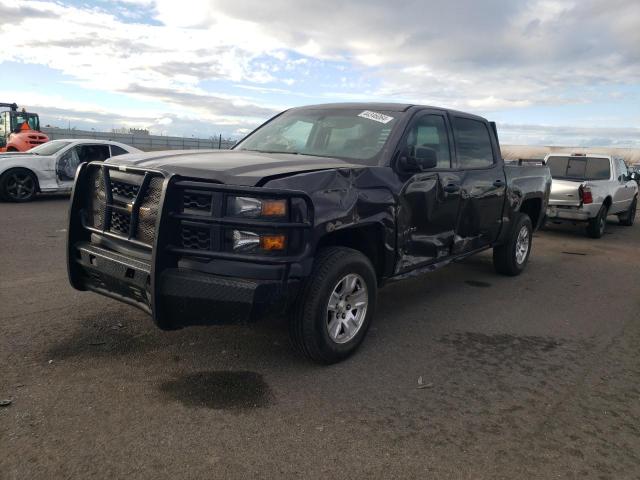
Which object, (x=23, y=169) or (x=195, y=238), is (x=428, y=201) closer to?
(x=195, y=238)

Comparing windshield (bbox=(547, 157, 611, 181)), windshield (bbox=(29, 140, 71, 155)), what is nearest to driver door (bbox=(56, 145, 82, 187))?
windshield (bbox=(29, 140, 71, 155))

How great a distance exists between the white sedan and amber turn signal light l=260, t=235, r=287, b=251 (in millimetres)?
9248

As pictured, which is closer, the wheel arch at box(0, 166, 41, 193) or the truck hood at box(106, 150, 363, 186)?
the truck hood at box(106, 150, 363, 186)

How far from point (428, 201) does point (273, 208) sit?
6.06 ft

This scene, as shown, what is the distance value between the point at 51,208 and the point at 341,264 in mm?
9538

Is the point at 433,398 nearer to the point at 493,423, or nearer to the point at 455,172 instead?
the point at 493,423

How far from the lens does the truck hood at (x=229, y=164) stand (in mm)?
3318

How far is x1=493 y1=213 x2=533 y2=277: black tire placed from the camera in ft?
21.9

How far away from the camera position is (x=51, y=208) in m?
11.1

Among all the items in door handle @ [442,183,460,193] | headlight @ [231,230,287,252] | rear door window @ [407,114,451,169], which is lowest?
headlight @ [231,230,287,252]

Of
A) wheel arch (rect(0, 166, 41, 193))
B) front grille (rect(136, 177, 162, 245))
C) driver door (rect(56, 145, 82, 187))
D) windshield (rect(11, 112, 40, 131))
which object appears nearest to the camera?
front grille (rect(136, 177, 162, 245))

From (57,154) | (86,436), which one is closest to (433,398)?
(86,436)

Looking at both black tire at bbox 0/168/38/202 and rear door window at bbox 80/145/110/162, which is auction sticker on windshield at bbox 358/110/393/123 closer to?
rear door window at bbox 80/145/110/162

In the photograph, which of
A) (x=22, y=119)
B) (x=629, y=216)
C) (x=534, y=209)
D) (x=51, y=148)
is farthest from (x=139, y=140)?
(x=534, y=209)
